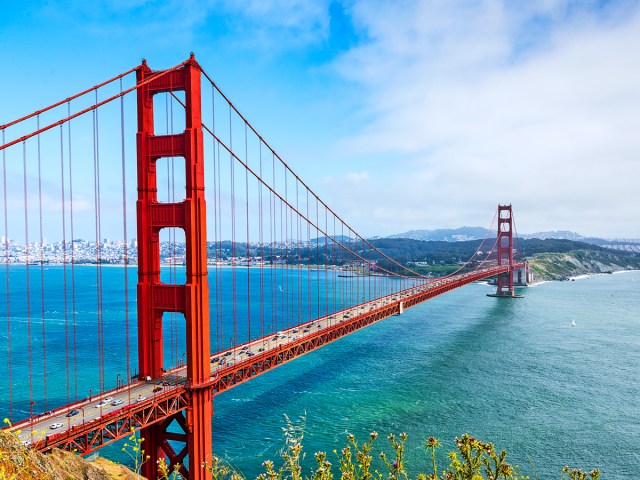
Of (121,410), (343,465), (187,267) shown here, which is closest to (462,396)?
(187,267)

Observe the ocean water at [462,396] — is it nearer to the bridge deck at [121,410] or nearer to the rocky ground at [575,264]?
the bridge deck at [121,410]

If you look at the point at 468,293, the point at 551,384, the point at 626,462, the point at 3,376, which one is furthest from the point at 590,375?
the point at 468,293

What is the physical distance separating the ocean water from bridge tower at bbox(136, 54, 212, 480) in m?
5.64

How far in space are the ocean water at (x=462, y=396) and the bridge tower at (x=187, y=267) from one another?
222 inches

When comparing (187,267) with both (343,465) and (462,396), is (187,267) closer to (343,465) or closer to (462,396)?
(343,465)

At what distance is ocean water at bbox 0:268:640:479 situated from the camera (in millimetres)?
24312

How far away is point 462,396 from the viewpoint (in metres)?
32.3

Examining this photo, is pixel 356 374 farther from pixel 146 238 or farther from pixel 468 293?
pixel 468 293

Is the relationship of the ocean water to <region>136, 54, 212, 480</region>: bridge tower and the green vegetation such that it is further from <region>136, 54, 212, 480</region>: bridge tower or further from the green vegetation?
the green vegetation

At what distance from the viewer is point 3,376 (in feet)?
123

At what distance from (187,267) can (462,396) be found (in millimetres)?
23063

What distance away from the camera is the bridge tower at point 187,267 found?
56.9ft

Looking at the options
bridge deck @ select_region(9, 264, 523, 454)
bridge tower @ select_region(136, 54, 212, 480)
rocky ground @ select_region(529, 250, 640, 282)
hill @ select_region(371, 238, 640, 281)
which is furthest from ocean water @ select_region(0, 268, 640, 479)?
hill @ select_region(371, 238, 640, 281)

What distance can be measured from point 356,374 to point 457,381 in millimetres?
7874
